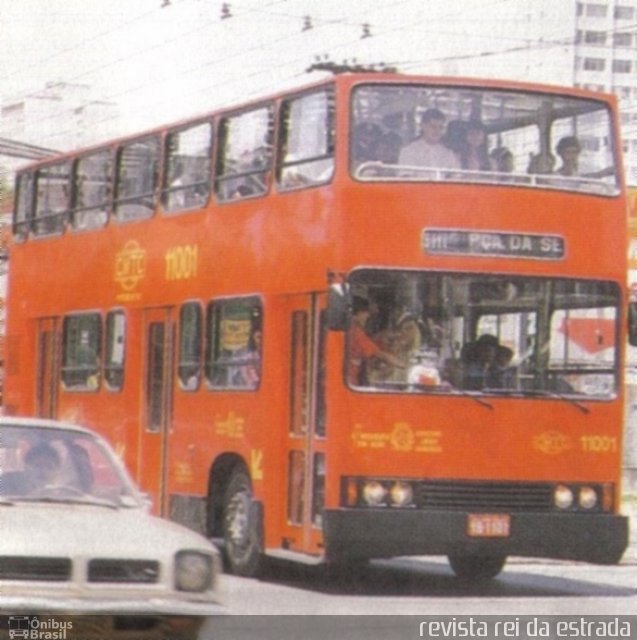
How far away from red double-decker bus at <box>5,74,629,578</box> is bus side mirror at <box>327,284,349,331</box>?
1 cm

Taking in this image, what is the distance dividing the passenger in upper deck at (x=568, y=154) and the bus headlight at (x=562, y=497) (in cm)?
217

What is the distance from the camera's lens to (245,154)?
1625cm

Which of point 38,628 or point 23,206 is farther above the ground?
point 23,206

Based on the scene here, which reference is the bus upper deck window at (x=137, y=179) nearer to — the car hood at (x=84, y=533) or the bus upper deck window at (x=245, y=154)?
the bus upper deck window at (x=245, y=154)

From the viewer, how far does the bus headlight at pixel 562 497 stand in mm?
14727

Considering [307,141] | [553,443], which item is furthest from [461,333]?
[307,141]

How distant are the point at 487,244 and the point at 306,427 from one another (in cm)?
184

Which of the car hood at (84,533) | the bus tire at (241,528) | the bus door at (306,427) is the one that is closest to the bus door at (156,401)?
the bus tire at (241,528)

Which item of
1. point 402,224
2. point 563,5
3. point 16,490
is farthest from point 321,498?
point 16,490

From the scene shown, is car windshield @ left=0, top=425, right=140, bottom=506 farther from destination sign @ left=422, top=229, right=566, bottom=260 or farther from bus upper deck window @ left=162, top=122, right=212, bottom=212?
bus upper deck window @ left=162, top=122, right=212, bottom=212

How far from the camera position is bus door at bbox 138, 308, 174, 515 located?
58.3 ft

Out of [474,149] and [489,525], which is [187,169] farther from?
[489,525]

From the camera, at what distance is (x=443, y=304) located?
14445 mm

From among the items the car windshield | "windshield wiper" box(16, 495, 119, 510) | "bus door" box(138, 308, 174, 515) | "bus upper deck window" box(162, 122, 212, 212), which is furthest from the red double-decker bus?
"windshield wiper" box(16, 495, 119, 510)
